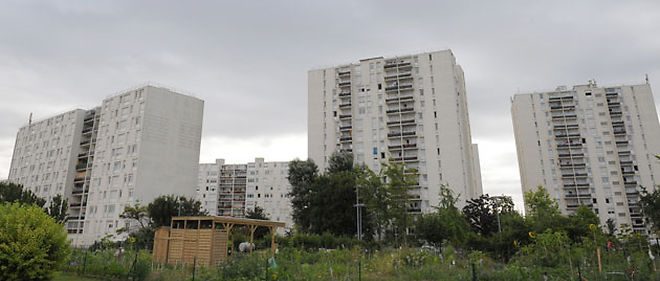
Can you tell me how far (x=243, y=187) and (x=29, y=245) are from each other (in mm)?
110337

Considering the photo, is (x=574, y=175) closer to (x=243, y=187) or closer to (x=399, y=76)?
(x=399, y=76)

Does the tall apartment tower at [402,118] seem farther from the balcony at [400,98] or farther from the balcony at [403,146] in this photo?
the balcony at [400,98]

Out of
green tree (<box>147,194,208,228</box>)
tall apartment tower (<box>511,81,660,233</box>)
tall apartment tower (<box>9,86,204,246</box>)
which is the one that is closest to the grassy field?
Result: green tree (<box>147,194,208,228</box>)

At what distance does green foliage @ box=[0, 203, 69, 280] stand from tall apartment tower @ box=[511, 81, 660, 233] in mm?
79102

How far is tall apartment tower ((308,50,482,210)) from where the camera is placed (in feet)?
210

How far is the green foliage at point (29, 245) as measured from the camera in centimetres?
1292

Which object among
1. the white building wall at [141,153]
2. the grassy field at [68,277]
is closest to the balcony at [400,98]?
the white building wall at [141,153]

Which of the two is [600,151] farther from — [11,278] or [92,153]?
[92,153]

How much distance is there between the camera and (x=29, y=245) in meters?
13.2

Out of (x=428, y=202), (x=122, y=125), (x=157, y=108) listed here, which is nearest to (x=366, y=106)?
(x=428, y=202)

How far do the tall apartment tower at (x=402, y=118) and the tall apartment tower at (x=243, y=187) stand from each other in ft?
150

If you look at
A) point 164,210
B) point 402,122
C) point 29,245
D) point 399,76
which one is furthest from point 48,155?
point 29,245

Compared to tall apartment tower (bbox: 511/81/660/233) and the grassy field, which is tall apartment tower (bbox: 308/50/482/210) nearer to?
tall apartment tower (bbox: 511/81/660/233)

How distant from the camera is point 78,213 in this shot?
227ft
